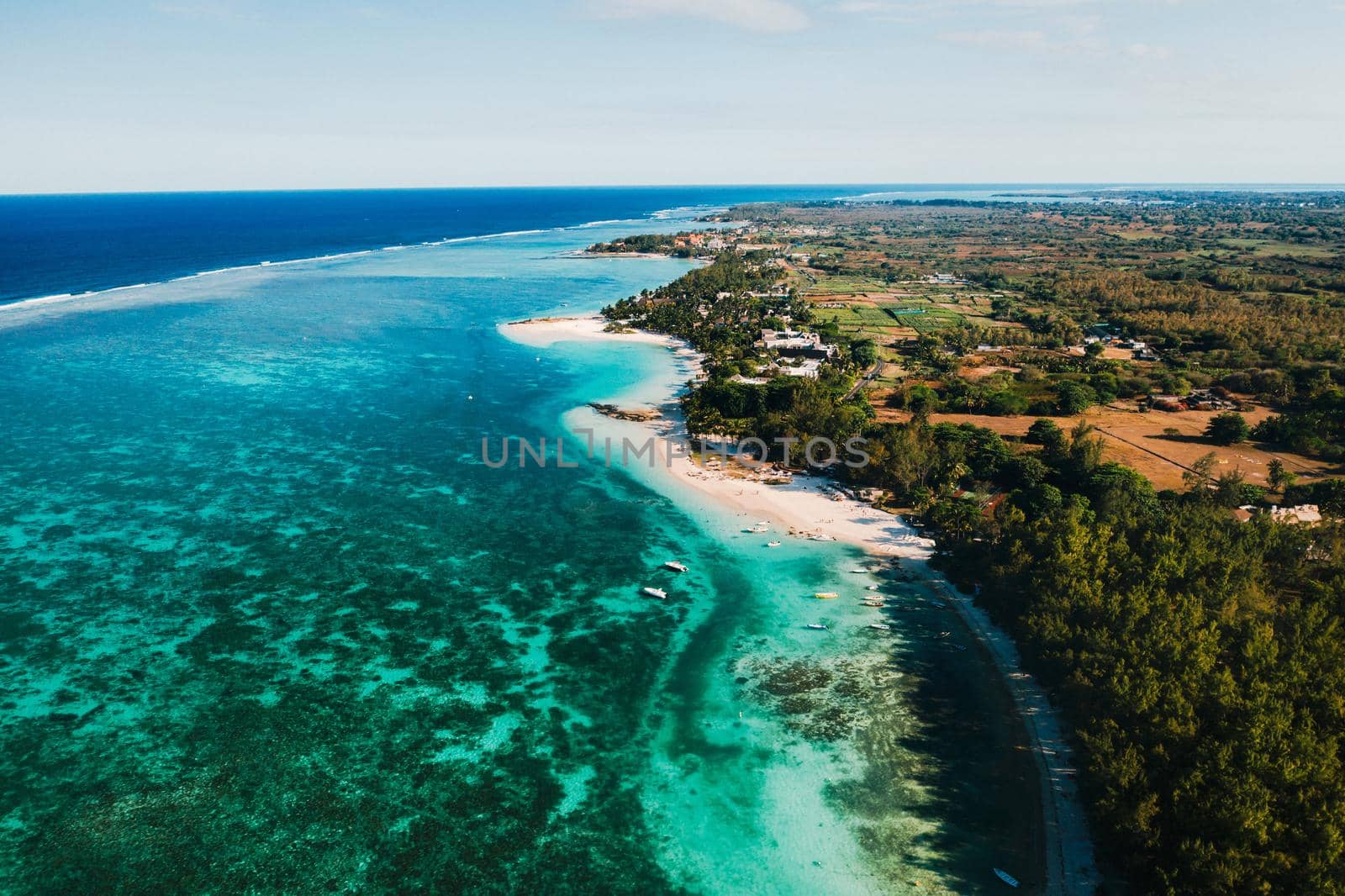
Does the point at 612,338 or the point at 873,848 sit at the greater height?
the point at 612,338

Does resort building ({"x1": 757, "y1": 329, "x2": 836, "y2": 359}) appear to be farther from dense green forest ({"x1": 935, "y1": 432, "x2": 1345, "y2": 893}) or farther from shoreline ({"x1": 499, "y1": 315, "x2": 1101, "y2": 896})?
dense green forest ({"x1": 935, "y1": 432, "x2": 1345, "y2": 893})

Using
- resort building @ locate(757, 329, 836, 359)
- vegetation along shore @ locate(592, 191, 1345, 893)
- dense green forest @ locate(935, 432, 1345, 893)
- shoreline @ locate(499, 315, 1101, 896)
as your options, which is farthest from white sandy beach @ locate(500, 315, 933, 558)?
resort building @ locate(757, 329, 836, 359)

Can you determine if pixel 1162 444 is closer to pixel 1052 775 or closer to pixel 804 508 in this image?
pixel 804 508

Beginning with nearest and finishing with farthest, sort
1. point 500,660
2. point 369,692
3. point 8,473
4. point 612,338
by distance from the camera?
point 369,692 < point 500,660 < point 8,473 < point 612,338

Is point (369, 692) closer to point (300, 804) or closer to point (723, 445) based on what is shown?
point (300, 804)

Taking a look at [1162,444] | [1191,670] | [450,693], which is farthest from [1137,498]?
[450,693]

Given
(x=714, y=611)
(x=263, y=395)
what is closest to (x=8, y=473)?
(x=263, y=395)

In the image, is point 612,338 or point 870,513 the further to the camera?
point 612,338
